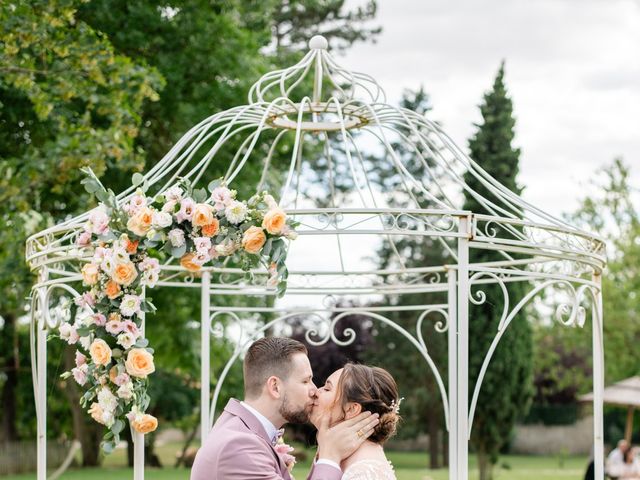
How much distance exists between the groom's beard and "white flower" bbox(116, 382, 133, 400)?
34.9 inches

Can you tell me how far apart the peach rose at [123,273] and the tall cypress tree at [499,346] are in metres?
12.9

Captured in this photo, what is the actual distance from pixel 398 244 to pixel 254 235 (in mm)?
20869

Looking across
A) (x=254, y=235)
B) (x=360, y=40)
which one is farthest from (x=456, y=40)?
(x=254, y=235)

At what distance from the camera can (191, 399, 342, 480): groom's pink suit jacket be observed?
372 centimetres

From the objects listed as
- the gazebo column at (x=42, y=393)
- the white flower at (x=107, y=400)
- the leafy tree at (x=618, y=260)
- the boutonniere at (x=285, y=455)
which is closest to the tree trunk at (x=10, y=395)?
the leafy tree at (x=618, y=260)

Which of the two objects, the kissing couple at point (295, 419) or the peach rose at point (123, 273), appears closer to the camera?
the kissing couple at point (295, 419)

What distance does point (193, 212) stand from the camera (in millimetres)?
4543

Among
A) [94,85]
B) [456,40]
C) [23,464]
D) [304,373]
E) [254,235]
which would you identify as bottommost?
[23,464]

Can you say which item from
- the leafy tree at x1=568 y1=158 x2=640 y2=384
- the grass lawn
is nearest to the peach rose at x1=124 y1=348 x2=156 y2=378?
the grass lawn

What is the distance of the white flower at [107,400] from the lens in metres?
4.49

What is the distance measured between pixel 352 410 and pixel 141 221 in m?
1.30

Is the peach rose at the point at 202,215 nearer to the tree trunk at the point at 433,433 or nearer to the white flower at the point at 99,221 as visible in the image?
the white flower at the point at 99,221

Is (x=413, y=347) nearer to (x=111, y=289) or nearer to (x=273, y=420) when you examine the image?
(x=111, y=289)

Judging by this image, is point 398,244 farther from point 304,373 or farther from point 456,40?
point 304,373
